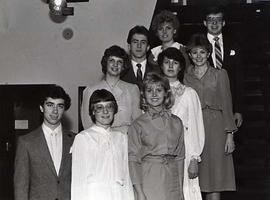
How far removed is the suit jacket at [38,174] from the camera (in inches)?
133

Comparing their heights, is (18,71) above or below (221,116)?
above

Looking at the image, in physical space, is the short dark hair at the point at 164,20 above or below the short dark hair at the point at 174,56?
above

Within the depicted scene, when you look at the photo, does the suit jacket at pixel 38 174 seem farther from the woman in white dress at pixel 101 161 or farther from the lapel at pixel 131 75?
the lapel at pixel 131 75

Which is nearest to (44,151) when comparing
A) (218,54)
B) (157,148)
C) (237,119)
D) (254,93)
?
(157,148)

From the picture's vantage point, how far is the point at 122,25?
7195 mm

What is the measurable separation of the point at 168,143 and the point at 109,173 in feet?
1.39

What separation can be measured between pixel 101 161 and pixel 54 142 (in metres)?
0.38

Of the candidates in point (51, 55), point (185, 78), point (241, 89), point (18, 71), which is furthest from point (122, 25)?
point (185, 78)

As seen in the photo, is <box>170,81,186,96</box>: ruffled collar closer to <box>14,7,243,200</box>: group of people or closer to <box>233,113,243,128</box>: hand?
<box>14,7,243,200</box>: group of people

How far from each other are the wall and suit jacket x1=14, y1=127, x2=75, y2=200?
367cm

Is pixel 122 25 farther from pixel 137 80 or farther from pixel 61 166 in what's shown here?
pixel 61 166

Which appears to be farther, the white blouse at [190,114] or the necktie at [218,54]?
the necktie at [218,54]

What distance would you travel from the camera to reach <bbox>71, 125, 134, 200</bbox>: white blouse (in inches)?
131

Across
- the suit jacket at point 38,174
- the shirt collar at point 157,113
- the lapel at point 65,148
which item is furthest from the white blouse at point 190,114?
the suit jacket at point 38,174
